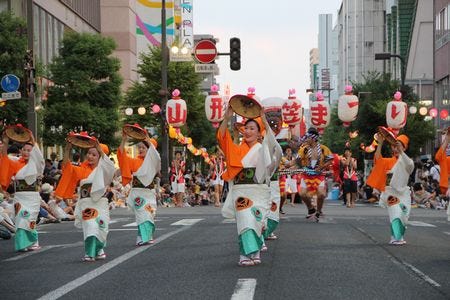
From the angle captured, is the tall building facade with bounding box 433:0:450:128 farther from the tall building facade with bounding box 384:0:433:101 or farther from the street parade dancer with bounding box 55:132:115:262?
the street parade dancer with bounding box 55:132:115:262

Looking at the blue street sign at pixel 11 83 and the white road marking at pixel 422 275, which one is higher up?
the blue street sign at pixel 11 83

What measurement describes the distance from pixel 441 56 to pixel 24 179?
1741 inches

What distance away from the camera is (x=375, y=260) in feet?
36.4

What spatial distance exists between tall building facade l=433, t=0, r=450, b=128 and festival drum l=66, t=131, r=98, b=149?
135ft

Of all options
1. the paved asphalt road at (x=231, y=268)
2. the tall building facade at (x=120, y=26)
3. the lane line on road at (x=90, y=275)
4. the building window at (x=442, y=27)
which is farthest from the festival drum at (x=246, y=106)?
the tall building facade at (x=120, y=26)

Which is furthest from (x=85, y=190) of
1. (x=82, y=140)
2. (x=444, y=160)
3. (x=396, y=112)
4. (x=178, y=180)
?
(x=396, y=112)

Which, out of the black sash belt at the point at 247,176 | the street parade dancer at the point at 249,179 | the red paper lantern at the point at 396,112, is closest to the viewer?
the street parade dancer at the point at 249,179

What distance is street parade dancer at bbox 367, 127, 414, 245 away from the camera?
13383mm

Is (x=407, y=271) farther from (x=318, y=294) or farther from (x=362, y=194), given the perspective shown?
(x=362, y=194)

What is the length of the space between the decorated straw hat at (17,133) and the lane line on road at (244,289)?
578 cm

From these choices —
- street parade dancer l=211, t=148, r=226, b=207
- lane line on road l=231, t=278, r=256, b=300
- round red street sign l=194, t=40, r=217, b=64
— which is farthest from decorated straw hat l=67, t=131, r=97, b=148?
street parade dancer l=211, t=148, r=226, b=207

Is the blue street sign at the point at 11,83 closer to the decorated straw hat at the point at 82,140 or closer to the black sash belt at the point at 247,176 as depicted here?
the decorated straw hat at the point at 82,140

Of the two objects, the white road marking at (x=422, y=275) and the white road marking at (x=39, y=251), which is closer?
the white road marking at (x=422, y=275)

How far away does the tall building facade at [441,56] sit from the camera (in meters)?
51.6
